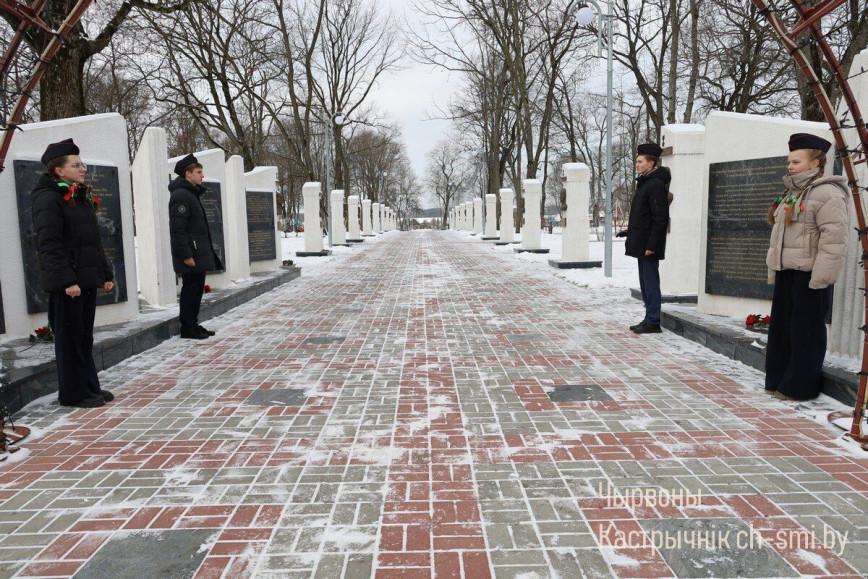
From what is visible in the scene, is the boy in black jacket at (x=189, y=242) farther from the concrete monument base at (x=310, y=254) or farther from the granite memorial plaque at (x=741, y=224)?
the concrete monument base at (x=310, y=254)

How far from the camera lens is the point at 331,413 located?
4.70 metres

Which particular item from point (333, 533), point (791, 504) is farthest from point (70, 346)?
point (791, 504)

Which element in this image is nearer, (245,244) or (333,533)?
(333,533)

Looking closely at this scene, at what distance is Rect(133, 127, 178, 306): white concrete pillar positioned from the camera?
28.9ft

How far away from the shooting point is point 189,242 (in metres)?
7.35

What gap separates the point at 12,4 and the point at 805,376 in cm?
612

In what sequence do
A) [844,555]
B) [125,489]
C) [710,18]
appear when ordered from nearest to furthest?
[844,555] → [125,489] → [710,18]

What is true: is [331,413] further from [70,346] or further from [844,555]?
[844,555]

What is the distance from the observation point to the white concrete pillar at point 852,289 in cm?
492

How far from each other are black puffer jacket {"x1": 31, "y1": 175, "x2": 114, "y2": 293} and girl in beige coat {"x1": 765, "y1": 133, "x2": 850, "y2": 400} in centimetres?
545

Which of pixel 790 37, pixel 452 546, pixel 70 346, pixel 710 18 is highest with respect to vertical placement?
pixel 710 18

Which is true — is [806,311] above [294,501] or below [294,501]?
above

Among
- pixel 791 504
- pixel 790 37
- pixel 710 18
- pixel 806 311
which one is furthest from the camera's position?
pixel 710 18

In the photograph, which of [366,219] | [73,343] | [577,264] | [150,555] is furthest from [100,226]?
[366,219]
